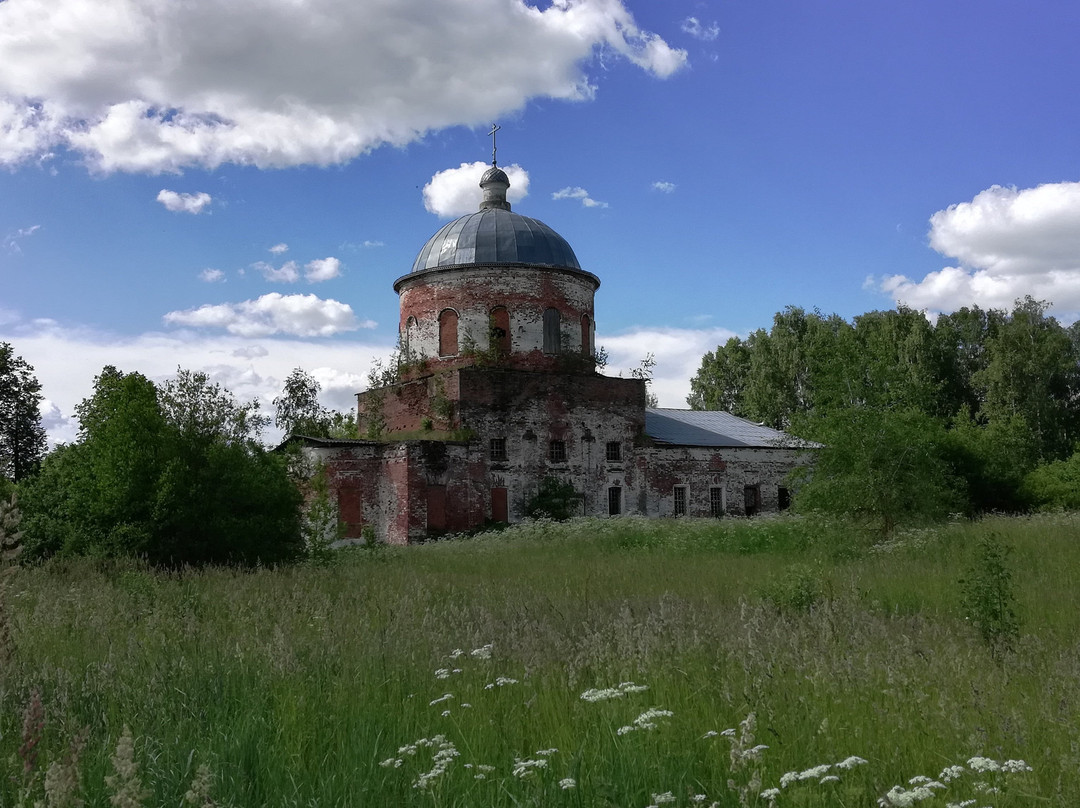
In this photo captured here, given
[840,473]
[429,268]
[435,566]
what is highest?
[429,268]

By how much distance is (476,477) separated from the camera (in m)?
30.0

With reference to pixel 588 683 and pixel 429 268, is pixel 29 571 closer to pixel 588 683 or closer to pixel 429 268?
pixel 588 683

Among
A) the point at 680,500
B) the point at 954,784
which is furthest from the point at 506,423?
the point at 954,784

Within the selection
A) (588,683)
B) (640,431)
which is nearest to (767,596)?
(588,683)

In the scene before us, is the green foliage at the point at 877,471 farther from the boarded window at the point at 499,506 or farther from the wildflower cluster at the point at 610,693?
the wildflower cluster at the point at 610,693

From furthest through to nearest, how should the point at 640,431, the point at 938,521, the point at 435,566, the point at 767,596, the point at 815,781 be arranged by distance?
the point at 640,431 < the point at 938,521 < the point at 435,566 < the point at 767,596 < the point at 815,781

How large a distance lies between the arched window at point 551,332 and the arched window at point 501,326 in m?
1.39

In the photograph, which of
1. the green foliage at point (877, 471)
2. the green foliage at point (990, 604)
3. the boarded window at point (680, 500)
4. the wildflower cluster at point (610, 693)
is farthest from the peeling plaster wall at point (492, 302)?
the wildflower cluster at point (610, 693)

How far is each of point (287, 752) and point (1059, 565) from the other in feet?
39.2

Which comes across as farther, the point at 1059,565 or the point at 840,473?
the point at 840,473

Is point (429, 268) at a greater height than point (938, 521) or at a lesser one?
greater

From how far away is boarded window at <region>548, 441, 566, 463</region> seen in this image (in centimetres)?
3156

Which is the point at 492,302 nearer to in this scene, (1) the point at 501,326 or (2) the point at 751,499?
(1) the point at 501,326

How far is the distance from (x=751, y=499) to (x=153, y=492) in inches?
1031
